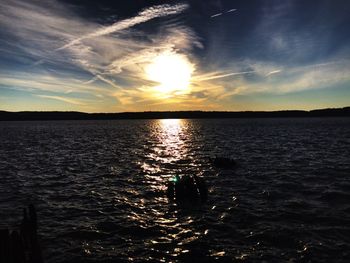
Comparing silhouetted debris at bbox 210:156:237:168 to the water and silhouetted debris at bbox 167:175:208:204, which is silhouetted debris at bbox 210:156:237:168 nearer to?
the water

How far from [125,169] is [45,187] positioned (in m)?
13.8

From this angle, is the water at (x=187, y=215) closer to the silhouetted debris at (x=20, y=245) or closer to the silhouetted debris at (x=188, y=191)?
the silhouetted debris at (x=188, y=191)

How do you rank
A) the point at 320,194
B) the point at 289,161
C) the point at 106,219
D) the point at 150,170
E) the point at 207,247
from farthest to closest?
the point at 289,161, the point at 150,170, the point at 320,194, the point at 106,219, the point at 207,247

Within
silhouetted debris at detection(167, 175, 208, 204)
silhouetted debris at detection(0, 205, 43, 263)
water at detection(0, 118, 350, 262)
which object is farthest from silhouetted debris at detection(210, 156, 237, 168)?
silhouetted debris at detection(0, 205, 43, 263)

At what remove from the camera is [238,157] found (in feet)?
190

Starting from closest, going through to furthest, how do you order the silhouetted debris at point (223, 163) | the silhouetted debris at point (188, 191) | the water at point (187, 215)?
the water at point (187, 215), the silhouetted debris at point (188, 191), the silhouetted debris at point (223, 163)

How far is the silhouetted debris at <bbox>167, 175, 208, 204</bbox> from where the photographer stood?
28.8 metres

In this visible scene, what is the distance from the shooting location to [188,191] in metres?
29.4

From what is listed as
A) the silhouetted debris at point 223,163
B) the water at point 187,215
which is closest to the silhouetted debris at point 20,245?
the water at point 187,215

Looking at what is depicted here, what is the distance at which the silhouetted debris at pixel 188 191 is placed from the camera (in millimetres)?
28844

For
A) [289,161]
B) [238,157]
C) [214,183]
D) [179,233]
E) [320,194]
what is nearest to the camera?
[179,233]

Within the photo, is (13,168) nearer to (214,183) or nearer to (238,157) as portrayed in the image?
(214,183)

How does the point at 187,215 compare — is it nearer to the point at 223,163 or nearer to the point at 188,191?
the point at 188,191

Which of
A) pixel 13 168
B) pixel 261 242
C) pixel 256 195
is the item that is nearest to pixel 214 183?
pixel 256 195
